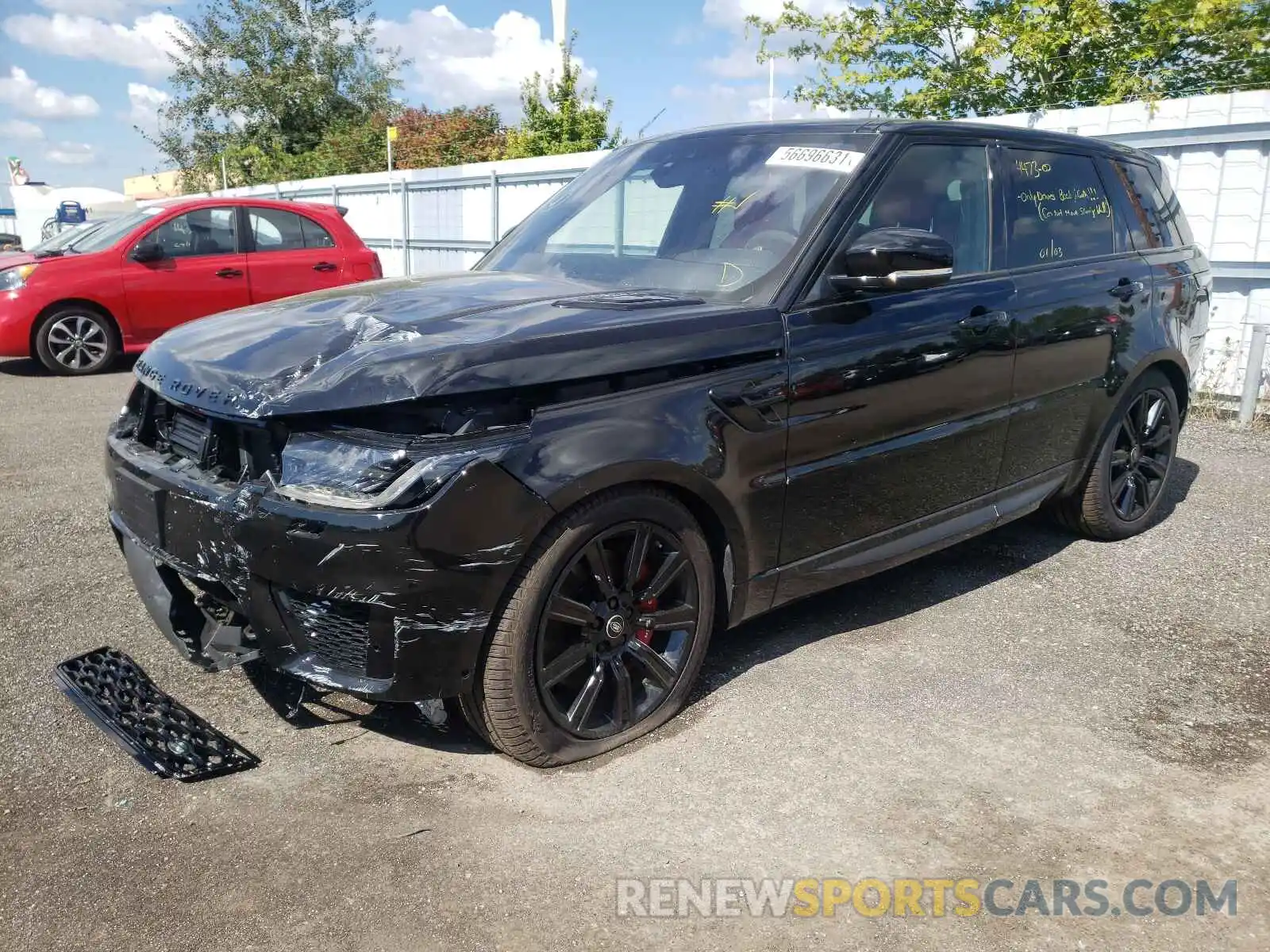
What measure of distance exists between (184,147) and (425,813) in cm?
3787

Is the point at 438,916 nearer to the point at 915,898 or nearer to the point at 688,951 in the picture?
the point at 688,951

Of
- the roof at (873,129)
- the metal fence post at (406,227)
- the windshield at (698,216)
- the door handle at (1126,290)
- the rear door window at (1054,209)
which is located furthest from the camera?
the metal fence post at (406,227)

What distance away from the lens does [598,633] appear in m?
2.97

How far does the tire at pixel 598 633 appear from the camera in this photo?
108 inches

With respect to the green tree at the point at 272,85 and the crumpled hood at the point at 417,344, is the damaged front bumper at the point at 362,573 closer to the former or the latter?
the crumpled hood at the point at 417,344

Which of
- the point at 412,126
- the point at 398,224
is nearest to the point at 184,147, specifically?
the point at 412,126

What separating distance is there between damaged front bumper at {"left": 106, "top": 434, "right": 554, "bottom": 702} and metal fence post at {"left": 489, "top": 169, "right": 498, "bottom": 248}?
10.9m

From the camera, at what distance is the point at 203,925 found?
230cm

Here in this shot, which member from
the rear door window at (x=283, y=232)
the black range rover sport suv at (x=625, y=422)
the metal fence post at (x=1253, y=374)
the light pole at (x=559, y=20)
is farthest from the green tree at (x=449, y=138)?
the black range rover sport suv at (x=625, y=422)

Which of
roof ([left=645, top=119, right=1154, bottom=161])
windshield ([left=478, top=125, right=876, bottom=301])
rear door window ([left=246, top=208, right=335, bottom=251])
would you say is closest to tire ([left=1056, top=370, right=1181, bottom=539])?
roof ([left=645, top=119, right=1154, bottom=161])

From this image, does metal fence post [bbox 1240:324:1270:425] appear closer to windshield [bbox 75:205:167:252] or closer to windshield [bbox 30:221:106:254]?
windshield [bbox 75:205:167:252]

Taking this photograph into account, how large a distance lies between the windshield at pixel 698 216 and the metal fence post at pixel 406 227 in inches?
467

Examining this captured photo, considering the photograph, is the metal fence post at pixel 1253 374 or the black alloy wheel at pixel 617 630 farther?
the metal fence post at pixel 1253 374

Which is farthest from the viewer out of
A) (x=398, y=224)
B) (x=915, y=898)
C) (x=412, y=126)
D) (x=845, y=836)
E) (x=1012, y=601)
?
(x=412, y=126)
